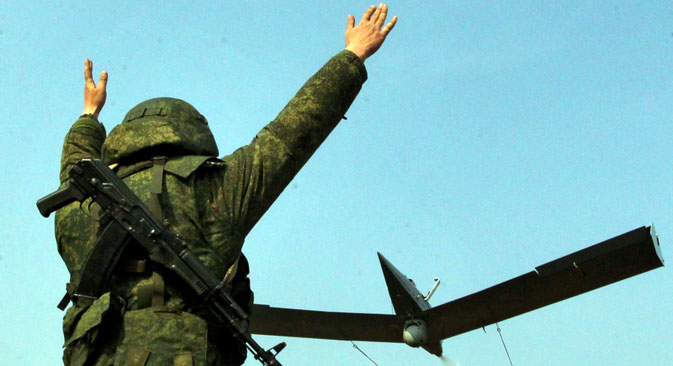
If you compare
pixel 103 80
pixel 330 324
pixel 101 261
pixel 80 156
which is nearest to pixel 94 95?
pixel 103 80

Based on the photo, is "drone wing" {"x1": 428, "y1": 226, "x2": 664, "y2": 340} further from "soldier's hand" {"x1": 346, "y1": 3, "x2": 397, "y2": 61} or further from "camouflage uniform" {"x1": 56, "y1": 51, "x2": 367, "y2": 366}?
"camouflage uniform" {"x1": 56, "y1": 51, "x2": 367, "y2": 366}

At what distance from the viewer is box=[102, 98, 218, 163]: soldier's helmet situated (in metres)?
4.94

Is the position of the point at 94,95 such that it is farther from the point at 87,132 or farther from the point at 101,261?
the point at 101,261

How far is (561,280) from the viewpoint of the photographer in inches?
1103

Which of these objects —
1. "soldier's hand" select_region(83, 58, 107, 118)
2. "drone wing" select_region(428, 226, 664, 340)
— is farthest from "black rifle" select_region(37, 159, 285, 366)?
"drone wing" select_region(428, 226, 664, 340)

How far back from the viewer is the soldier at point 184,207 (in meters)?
4.40

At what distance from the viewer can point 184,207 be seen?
15.6ft

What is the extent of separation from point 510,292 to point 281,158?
25.2 metres

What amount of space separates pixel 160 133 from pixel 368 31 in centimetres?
168

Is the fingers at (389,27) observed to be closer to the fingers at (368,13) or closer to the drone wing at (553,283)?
the fingers at (368,13)

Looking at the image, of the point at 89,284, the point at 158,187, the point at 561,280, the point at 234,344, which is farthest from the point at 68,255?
the point at 561,280

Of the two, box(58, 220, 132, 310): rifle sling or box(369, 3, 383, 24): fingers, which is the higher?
box(369, 3, 383, 24): fingers

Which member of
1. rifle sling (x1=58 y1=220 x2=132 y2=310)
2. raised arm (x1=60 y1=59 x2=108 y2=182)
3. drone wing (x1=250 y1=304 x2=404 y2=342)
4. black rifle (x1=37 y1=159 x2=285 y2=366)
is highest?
drone wing (x1=250 y1=304 x2=404 y2=342)

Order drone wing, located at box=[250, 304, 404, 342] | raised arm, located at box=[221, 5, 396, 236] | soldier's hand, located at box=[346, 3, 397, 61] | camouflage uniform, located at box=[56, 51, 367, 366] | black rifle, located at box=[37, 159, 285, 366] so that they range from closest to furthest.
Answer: camouflage uniform, located at box=[56, 51, 367, 366] → black rifle, located at box=[37, 159, 285, 366] → raised arm, located at box=[221, 5, 396, 236] → soldier's hand, located at box=[346, 3, 397, 61] → drone wing, located at box=[250, 304, 404, 342]
